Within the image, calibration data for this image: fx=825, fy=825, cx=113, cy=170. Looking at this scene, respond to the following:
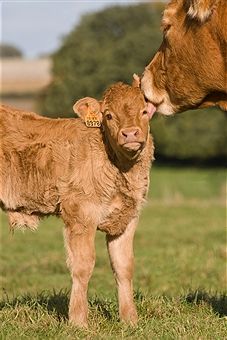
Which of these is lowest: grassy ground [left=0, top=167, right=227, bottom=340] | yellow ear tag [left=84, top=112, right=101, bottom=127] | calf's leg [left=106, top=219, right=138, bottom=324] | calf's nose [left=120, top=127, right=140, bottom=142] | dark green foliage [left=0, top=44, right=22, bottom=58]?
grassy ground [left=0, top=167, right=227, bottom=340]

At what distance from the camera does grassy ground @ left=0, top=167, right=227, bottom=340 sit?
6.64 m

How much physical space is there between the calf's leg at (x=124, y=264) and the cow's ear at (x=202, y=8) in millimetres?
1836

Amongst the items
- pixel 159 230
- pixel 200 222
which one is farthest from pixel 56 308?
pixel 200 222

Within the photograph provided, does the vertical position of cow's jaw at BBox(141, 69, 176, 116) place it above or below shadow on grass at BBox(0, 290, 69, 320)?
above

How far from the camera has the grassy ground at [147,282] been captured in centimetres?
664

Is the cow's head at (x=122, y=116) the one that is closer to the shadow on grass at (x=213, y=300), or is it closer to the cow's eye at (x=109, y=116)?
the cow's eye at (x=109, y=116)

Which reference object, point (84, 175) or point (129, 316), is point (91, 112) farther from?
point (129, 316)

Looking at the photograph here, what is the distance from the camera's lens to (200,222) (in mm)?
22531

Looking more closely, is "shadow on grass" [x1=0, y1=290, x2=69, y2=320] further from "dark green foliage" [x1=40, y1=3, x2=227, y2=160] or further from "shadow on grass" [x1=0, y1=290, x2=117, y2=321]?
"dark green foliage" [x1=40, y1=3, x2=227, y2=160]

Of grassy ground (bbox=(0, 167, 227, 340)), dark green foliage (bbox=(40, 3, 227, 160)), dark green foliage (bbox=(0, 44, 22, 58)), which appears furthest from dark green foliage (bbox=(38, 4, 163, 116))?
dark green foliage (bbox=(0, 44, 22, 58))

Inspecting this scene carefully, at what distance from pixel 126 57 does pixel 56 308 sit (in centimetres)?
4578

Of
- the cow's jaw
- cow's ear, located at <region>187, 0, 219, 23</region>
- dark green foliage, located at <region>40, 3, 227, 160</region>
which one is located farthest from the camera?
dark green foliage, located at <region>40, 3, 227, 160</region>

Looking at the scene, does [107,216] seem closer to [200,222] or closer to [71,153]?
[71,153]

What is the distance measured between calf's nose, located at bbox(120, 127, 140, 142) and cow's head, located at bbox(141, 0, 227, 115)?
53 cm
